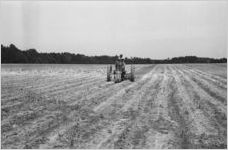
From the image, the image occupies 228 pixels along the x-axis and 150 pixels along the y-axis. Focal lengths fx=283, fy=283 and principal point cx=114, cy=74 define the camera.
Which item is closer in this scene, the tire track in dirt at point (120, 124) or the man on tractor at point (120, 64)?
the tire track in dirt at point (120, 124)

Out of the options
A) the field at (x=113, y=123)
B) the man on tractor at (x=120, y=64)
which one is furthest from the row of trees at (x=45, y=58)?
the field at (x=113, y=123)

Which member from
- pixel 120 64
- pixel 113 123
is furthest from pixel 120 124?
pixel 120 64

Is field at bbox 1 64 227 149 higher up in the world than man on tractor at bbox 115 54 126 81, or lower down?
lower down

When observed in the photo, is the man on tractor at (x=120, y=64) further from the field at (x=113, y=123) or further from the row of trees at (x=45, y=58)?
the row of trees at (x=45, y=58)

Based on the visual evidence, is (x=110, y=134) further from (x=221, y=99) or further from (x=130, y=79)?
(x=130, y=79)

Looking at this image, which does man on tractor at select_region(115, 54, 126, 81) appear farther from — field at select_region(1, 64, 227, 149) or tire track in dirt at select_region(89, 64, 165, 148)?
tire track in dirt at select_region(89, 64, 165, 148)

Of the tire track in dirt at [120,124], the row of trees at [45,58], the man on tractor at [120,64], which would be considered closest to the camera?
the tire track in dirt at [120,124]

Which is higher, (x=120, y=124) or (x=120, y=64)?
(x=120, y=64)

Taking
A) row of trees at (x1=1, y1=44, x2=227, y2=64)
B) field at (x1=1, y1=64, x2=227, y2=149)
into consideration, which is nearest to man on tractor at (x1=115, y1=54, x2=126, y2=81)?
field at (x1=1, y1=64, x2=227, y2=149)

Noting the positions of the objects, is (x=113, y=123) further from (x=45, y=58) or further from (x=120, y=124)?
(x=45, y=58)

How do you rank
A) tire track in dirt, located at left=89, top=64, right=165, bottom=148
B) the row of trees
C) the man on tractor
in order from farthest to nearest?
the row of trees
the man on tractor
tire track in dirt, located at left=89, top=64, right=165, bottom=148

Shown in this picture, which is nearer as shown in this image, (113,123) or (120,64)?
(113,123)

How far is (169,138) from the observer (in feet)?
18.4

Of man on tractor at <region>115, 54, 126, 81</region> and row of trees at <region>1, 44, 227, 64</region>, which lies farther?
row of trees at <region>1, 44, 227, 64</region>
